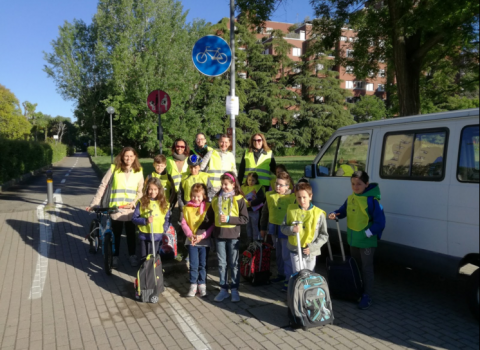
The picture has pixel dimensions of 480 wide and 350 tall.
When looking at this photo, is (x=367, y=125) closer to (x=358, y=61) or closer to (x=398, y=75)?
(x=398, y=75)

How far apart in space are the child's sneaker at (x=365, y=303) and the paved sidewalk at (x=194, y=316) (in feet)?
0.21

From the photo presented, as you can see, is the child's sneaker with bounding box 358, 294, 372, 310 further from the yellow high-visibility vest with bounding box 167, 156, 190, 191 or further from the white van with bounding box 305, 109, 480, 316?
the yellow high-visibility vest with bounding box 167, 156, 190, 191

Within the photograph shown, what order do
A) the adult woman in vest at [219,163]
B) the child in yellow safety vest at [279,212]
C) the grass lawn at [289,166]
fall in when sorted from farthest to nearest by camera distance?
the grass lawn at [289,166]
the adult woman in vest at [219,163]
the child in yellow safety vest at [279,212]

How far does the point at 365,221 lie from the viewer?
433 centimetres

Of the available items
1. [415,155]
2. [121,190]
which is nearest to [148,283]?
[121,190]

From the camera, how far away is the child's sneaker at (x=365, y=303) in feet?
14.5

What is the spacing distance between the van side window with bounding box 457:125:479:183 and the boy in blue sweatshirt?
862mm

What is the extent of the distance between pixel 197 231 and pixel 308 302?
1660 millimetres

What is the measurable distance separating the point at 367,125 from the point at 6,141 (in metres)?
17.0

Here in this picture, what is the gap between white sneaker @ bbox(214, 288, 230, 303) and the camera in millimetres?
4727

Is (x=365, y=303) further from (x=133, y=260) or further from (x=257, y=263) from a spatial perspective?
(x=133, y=260)

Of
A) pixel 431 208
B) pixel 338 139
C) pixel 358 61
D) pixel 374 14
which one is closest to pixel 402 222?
pixel 431 208

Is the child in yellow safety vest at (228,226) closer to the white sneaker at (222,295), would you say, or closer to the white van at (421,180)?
the white sneaker at (222,295)

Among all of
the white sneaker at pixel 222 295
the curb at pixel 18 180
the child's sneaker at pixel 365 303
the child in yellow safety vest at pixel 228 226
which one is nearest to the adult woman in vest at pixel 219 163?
the child in yellow safety vest at pixel 228 226
